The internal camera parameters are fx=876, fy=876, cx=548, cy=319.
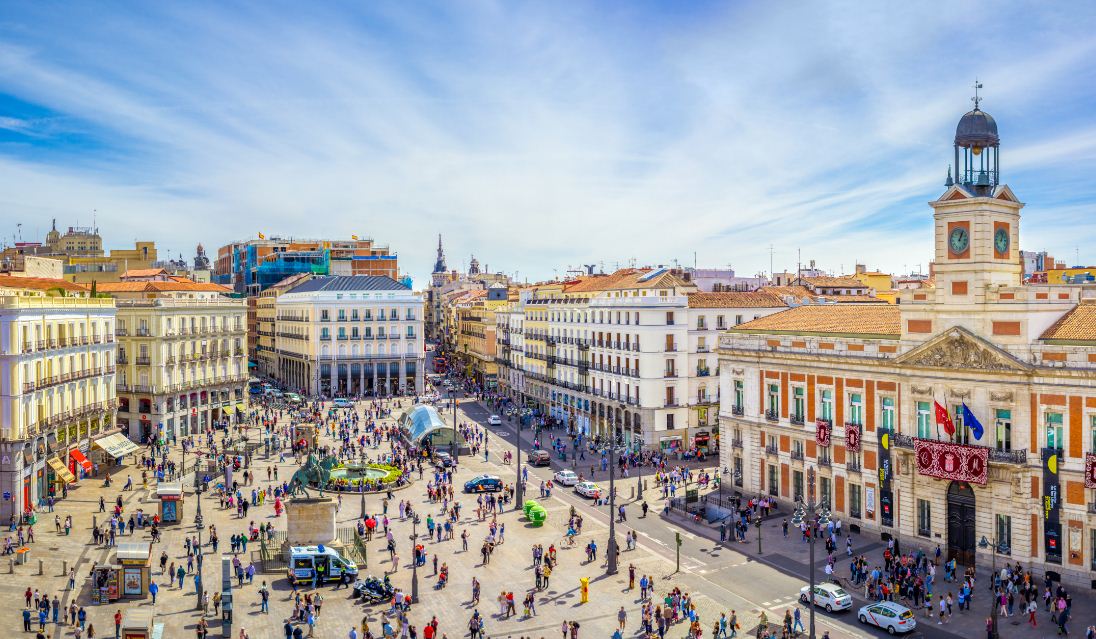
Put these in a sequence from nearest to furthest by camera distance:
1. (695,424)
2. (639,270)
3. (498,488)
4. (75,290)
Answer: (498,488) < (75,290) < (695,424) < (639,270)

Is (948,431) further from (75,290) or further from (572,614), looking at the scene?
(75,290)

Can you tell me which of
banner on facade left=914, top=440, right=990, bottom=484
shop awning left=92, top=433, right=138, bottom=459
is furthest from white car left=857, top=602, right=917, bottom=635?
shop awning left=92, top=433, right=138, bottom=459

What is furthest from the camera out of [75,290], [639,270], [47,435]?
[639,270]

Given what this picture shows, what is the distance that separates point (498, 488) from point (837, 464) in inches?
849

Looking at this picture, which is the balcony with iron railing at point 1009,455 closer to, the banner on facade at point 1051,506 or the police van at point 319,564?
the banner on facade at point 1051,506

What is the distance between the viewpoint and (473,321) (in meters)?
127

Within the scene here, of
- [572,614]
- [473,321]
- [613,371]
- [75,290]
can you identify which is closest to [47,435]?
[75,290]

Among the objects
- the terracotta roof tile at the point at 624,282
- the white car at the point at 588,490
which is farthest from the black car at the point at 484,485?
the terracotta roof tile at the point at 624,282

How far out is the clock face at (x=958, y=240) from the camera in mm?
42094

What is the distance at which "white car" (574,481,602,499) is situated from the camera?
55250 millimetres

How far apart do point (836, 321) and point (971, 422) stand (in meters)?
11.5

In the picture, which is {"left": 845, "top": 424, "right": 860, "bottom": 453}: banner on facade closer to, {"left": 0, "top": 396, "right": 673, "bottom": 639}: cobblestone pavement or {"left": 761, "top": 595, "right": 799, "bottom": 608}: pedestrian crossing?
{"left": 761, "top": 595, "right": 799, "bottom": 608}: pedestrian crossing

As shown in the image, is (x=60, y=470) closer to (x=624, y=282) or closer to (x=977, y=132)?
(x=624, y=282)

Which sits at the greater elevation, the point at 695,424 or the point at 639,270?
the point at 639,270
